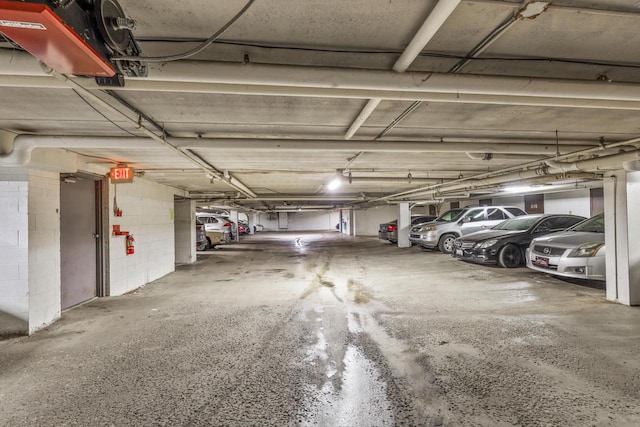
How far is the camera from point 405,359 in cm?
306

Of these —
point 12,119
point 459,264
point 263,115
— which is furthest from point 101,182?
point 459,264

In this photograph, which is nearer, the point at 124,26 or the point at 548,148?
the point at 124,26

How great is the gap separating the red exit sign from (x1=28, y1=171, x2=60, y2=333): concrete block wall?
945 millimetres

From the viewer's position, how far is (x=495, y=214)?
34.0 ft

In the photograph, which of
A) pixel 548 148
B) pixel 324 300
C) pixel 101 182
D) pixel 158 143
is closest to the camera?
pixel 158 143

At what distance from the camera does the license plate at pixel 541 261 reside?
610 centimetres

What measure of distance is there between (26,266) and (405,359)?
15.0 ft

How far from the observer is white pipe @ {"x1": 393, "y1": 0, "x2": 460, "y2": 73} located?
5.13 ft

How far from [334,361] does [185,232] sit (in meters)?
9.03

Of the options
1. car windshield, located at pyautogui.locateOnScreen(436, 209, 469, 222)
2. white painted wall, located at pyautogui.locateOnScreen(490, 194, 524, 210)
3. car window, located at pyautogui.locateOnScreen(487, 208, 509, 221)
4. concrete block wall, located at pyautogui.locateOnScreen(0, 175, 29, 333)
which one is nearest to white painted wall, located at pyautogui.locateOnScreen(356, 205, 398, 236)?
white painted wall, located at pyautogui.locateOnScreen(490, 194, 524, 210)

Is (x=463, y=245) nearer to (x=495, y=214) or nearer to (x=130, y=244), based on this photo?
(x=495, y=214)

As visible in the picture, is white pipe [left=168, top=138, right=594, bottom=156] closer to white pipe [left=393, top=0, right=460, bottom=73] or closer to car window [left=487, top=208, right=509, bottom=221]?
white pipe [left=393, top=0, right=460, bottom=73]

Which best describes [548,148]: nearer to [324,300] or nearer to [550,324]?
[550,324]

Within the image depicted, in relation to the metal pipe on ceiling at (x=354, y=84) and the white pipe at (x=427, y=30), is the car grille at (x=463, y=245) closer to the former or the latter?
the metal pipe on ceiling at (x=354, y=84)
